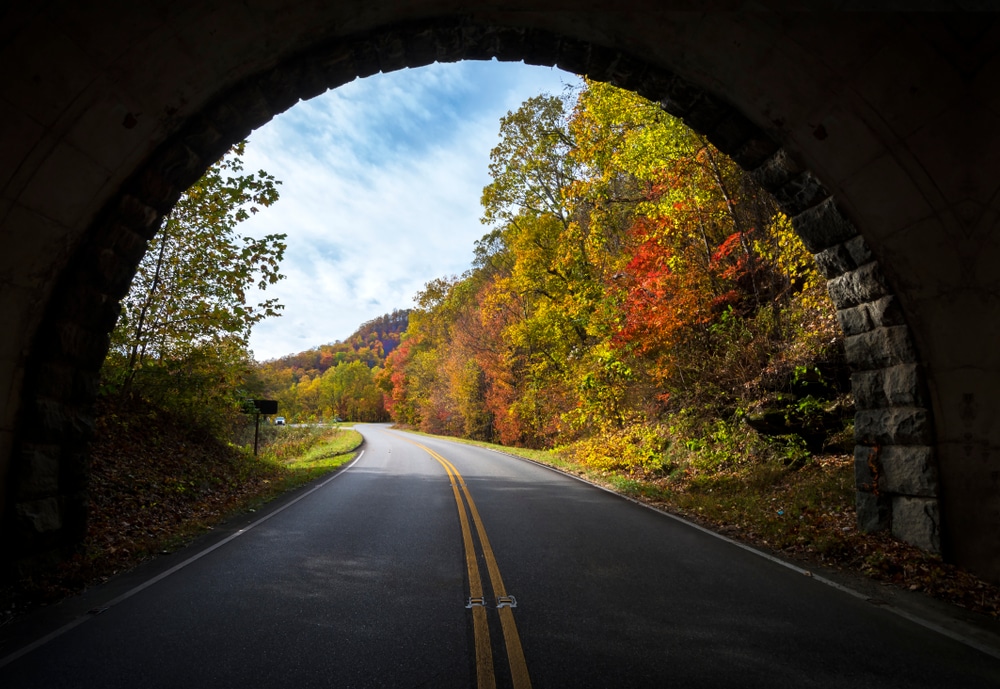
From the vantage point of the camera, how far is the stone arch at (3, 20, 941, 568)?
539cm

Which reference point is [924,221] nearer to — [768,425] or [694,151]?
[768,425]

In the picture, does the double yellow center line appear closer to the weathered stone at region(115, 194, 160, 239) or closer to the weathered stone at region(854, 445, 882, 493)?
the weathered stone at region(854, 445, 882, 493)

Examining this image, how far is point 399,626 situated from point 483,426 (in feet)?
111

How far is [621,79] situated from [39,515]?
8.14m

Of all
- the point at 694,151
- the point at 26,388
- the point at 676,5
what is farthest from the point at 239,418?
the point at 676,5

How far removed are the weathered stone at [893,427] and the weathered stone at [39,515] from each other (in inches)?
371

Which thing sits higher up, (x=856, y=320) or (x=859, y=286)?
(x=859, y=286)

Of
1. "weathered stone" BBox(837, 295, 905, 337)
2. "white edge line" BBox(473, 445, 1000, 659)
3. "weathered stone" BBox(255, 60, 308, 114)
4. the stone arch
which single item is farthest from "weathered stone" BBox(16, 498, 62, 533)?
"weathered stone" BBox(837, 295, 905, 337)

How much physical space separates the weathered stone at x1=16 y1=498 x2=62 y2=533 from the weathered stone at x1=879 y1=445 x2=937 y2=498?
30.9ft

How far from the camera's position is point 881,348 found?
623 centimetres

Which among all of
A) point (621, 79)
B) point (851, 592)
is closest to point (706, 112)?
point (621, 79)

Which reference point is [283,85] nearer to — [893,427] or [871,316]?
[871,316]

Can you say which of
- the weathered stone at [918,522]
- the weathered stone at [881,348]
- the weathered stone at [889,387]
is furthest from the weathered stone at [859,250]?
the weathered stone at [918,522]

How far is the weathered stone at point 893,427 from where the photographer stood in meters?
5.86
